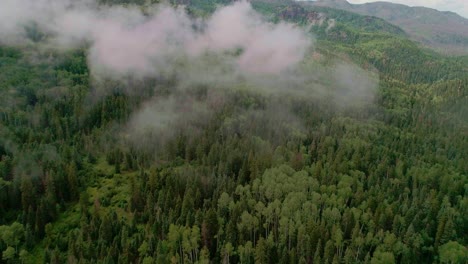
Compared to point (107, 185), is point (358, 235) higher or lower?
higher

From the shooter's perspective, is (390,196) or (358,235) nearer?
(358,235)

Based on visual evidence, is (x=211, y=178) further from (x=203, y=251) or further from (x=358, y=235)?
(x=358, y=235)

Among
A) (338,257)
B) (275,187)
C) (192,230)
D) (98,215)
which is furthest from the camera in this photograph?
(275,187)

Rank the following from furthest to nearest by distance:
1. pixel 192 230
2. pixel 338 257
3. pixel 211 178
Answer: pixel 211 178, pixel 192 230, pixel 338 257

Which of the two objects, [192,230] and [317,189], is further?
[317,189]

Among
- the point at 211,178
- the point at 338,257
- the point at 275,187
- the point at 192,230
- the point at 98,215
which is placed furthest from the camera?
the point at 211,178

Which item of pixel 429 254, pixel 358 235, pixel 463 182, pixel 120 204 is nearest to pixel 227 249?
pixel 358 235

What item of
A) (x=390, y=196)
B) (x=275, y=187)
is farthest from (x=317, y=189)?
(x=390, y=196)

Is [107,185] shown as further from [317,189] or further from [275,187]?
[317,189]

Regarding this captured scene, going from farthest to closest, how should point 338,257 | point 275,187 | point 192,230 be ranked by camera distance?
point 275,187 → point 192,230 → point 338,257
